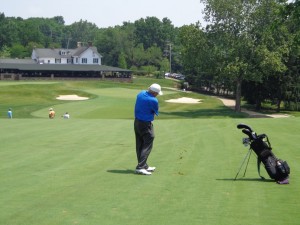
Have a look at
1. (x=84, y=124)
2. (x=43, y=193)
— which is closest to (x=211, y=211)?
(x=43, y=193)

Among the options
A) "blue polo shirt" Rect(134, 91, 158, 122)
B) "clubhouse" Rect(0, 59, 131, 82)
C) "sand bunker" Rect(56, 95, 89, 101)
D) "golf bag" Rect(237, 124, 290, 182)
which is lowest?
"sand bunker" Rect(56, 95, 89, 101)

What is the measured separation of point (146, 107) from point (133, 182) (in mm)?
2191

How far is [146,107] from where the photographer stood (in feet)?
42.3

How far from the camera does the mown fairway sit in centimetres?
853

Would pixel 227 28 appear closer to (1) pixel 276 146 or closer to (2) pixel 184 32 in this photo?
(2) pixel 184 32

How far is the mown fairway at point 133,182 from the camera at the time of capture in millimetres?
8531

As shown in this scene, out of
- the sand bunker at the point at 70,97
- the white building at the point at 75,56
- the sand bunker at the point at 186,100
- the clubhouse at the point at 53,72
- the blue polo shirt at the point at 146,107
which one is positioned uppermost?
the blue polo shirt at the point at 146,107

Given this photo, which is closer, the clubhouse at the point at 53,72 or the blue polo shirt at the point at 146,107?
the blue polo shirt at the point at 146,107

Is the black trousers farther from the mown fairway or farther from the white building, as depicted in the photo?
the white building

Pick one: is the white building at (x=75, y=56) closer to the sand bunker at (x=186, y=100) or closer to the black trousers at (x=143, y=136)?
the sand bunker at (x=186, y=100)

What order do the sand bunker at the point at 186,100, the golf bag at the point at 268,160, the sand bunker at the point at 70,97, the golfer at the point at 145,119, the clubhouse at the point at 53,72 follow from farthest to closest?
the clubhouse at the point at 53,72 < the sand bunker at the point at 186,100 < the sand bunker at the point at 70,97 < the golfer at the point at 145,119 < the golf bag at the point at 268,160

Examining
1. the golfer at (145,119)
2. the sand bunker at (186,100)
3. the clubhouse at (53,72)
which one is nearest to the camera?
the golfer at (145,119)

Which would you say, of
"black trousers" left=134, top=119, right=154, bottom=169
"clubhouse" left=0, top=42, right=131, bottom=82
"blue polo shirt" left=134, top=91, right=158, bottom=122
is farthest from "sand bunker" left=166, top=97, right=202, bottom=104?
"blue polo shirt" left=134, top=91, right=158, bottom=122

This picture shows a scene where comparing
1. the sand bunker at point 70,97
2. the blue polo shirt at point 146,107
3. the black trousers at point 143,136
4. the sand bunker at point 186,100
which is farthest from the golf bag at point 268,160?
the sand bunker at point 186,100
